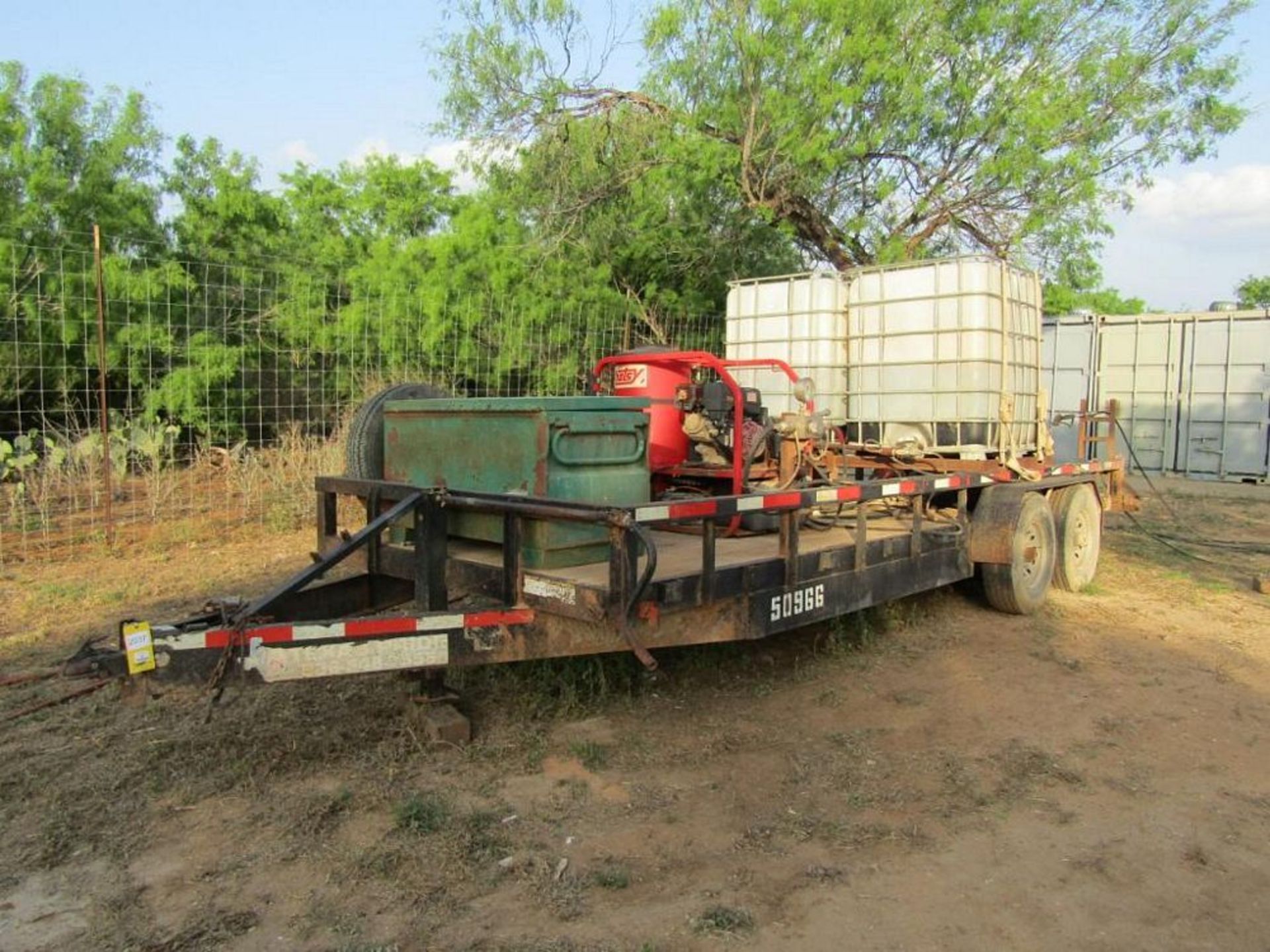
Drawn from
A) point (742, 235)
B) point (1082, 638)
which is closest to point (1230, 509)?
point (742, 235)

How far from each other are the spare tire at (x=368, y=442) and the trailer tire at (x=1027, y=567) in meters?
3.96

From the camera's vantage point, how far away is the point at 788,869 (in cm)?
333

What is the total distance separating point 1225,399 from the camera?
15.3 meters

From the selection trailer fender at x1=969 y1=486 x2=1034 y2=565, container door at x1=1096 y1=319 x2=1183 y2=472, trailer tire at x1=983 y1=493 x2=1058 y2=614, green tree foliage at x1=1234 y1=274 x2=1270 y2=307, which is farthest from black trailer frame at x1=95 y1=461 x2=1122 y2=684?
green tree foliage at x1=1234 y1=274 x2=1270 y2=307

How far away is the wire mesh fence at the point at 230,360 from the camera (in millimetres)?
10992

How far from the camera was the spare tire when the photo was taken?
511 cm

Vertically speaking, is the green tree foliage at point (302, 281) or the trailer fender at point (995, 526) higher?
the green tree foliage at point (302, 281)

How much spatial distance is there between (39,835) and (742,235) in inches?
531

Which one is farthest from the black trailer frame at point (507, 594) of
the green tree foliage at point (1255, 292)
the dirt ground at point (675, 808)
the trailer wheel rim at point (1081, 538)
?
the green tree foliage at point (1255, 292)

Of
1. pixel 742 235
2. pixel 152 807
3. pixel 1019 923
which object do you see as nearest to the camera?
pixel 1019 923

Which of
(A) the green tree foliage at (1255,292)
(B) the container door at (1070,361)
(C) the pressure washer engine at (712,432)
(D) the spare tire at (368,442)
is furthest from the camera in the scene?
(A) the green tree foliage at (1255,292)

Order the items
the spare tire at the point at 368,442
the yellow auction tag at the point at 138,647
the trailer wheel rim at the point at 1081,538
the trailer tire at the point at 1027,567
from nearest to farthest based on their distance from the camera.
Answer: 1. the yellow auction tag at the point at 138,647
2. the spare tire at the point at 368,442
3. the trailer tire at the point at 1027,567
4. the trailer wheel rim at the point at 1081,538

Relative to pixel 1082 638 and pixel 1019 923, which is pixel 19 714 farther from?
pixel 1082 638

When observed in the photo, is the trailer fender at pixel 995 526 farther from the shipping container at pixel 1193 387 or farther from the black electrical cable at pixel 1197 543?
the shipping container at pixel 1193 387
